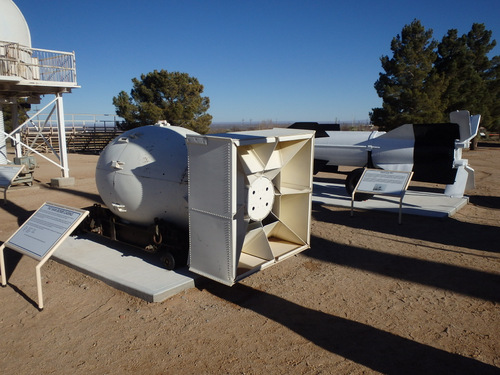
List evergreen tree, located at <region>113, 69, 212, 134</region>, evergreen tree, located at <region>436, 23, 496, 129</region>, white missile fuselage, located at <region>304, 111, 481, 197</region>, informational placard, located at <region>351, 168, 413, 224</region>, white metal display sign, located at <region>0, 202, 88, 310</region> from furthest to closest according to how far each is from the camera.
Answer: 1. evergreen tree, located at <region>113, 69, 212, 134</region>
2. evergreen tree, located at <region>436, 23, 496, 129</region>
3. white missile fuselage, located at <region>304, 111, 481, 197</region>
4. informational placard, located at <region>351, 168, 413, 224</region>
5. white metal display sign, located at <region>0, 202, 88, 310</region>

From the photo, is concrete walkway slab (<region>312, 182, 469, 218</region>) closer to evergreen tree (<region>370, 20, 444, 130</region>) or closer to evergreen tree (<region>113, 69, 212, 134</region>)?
evergreen tree (<region>370, 20, 444, 130</region>)

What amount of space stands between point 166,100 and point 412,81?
13285mm

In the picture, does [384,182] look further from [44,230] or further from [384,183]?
[44,230]

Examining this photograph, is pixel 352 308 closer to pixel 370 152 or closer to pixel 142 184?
pixel 142 184

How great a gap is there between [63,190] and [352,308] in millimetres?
8936

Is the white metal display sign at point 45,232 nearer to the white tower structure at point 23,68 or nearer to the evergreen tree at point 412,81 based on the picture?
the white tower structure at point 23,68

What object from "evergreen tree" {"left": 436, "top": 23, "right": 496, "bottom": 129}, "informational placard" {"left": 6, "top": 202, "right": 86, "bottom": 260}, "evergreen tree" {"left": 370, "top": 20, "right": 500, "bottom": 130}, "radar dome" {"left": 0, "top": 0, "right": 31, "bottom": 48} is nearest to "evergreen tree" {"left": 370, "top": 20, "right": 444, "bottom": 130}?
"evergreen tree" {"left": 370, "top": 20, "right": 500, "bottom": 130}

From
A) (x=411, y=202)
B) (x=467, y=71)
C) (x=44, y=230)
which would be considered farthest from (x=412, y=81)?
(x=44, y=230)

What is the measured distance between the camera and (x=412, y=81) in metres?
18.5

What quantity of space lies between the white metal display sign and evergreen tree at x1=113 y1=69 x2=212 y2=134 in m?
16.9

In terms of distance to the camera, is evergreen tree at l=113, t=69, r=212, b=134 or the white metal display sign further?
evergreen tree at l=113, t=69, r=212, b=134

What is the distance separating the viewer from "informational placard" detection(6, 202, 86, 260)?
13.0ft

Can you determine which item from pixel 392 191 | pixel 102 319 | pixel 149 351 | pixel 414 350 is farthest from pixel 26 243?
pixel 392 191

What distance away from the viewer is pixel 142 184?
4.83 metres
